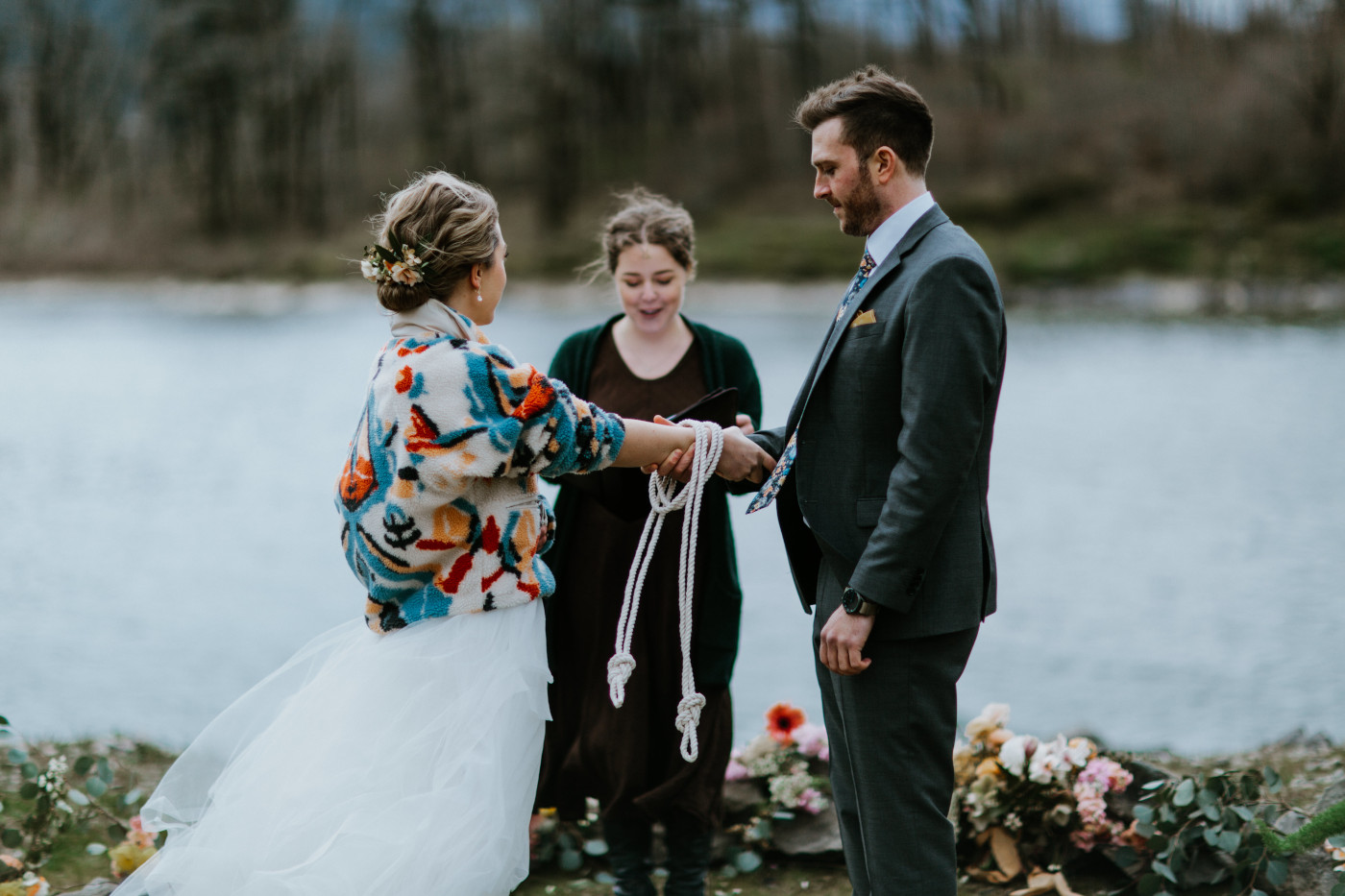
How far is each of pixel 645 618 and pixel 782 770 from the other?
851mm

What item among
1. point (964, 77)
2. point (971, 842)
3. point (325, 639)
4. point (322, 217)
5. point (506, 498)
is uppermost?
point (964, 77)

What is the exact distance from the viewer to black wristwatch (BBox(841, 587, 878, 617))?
8.00ft

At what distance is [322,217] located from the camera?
50.3 meters

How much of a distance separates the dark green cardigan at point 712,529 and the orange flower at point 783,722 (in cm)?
61

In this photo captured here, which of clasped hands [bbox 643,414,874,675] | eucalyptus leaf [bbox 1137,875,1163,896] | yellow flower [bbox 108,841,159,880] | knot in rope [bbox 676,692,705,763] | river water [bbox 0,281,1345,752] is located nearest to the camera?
clasped hands [bbox 643,414,874,675]

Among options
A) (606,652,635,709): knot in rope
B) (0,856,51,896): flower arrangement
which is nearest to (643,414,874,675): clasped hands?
(606,652,635,709): knot in rope

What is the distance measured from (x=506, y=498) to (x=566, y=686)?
3.77 feet

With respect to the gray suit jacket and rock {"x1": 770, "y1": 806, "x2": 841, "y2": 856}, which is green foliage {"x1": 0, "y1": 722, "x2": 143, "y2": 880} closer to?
rock {"x1": 770, "y1": 806, "x2": 841, "y2": 856}

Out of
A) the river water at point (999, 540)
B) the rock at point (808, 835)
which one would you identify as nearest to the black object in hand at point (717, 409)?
the rock at point (808, 835)

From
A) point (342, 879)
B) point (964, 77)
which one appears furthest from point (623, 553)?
point (964, 77)

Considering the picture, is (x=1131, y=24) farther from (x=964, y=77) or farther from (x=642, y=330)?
(x=642, y=330)

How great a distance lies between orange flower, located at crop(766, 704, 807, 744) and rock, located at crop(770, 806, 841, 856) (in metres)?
0.27

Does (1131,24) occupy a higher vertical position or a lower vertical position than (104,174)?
higher

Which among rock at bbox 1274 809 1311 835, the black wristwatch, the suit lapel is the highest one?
the suit lapel
